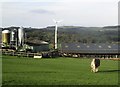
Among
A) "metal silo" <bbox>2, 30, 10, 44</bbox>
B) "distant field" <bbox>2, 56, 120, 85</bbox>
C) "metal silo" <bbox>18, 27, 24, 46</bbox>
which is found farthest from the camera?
"metal silo" <bbox>2, 30, 10, 44</bbox>

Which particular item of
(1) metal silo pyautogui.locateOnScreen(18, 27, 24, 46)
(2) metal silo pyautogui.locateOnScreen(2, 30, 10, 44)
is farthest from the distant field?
(2) metal silo pyautogui.locateOnScreen(2, 30, 10, 44)

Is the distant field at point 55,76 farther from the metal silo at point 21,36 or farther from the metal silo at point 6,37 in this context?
the metal silo at point 6,37

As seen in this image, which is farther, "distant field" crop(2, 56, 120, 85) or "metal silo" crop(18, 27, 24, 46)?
"metal silo" crop(18, 27, 24, 46)

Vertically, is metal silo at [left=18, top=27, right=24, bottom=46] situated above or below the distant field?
above

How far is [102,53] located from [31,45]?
15.7 m

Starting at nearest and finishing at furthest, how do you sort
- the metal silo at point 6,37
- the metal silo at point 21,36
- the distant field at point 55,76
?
the distant field at point 55,76 → the metal silo at point 21,36 → the metal silo at point 6,37

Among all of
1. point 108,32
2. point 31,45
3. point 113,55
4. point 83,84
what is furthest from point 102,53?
point 108,32

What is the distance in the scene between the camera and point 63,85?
61.6 feet

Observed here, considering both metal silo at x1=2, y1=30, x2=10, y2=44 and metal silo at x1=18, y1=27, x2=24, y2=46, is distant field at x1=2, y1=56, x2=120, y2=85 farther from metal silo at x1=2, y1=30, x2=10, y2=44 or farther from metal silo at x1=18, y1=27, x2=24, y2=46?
metal silo at x1=2, y1=30, x2=10, y2=44

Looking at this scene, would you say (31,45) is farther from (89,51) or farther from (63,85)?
(63,85)

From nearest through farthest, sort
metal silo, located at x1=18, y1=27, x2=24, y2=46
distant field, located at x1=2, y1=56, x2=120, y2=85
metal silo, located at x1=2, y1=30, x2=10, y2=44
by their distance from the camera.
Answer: distant field, located at x1=2, y1=56, x2=120, y2=85
metal silo, located at x1=18, y1=27, x2=24, y2=46
metal silo, located at x1=2, y1=30, x2=10, y2=44

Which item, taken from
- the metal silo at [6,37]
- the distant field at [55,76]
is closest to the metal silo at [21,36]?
the metal silo at [6,37]

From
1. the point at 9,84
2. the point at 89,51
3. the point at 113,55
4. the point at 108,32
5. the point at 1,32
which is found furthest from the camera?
the point at 108,32

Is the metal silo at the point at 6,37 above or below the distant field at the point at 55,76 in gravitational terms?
above
